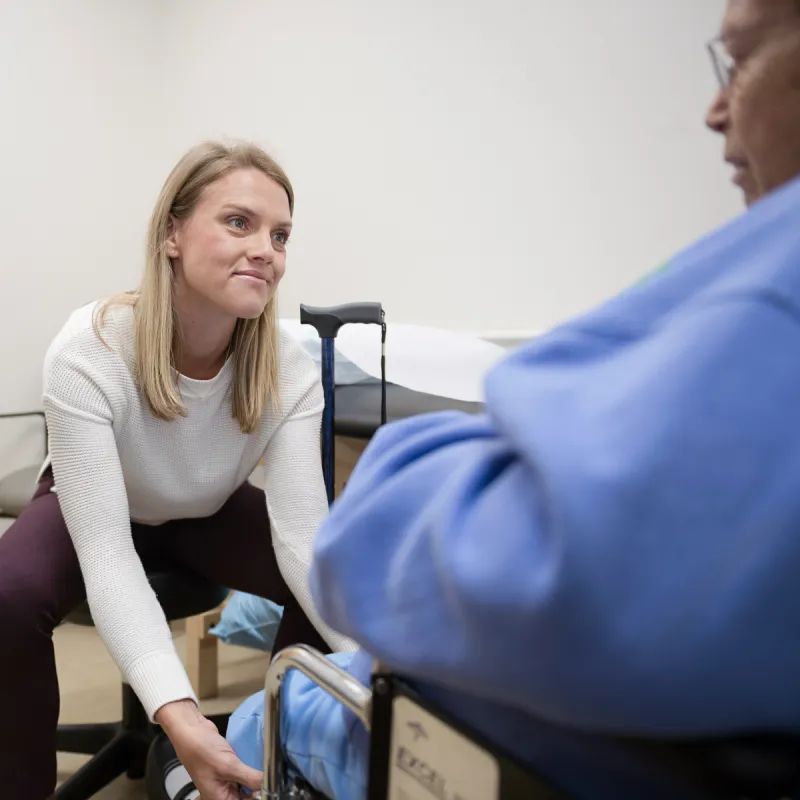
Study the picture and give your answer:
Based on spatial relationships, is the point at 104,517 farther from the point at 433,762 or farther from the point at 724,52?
the point at 724,52

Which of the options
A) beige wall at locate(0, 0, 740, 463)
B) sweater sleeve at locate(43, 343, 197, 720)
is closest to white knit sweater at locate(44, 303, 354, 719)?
sweater sleeve at locate(43, 343, 197, 720)

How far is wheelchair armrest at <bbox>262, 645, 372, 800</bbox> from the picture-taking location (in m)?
0.55

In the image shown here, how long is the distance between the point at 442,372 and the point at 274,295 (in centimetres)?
47

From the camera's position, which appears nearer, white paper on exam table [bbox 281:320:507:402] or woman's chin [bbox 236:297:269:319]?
woman's chin [bbox 236:297:269:319]

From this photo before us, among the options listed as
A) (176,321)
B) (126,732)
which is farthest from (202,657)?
(176,321)

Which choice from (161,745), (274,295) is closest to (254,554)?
(161,745)

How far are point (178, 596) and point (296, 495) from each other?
264 mm

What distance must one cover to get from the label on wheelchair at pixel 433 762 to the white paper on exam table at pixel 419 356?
1118mm

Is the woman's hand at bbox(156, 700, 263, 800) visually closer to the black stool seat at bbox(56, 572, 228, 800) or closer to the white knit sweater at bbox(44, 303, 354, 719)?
the white knit sweater at bbox(44, 303, 354, 719)

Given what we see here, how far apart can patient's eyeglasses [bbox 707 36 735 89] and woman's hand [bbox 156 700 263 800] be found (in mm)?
771

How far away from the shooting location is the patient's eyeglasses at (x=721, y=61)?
0.48 metres

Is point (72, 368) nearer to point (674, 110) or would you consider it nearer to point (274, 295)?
point (274, 295)

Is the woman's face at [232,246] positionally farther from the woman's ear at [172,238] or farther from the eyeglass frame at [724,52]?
the eyeglass frame at [724,52]

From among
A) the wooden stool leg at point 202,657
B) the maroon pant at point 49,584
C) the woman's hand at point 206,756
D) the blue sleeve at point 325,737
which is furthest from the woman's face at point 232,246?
the wooden stool leg at point 202,657
